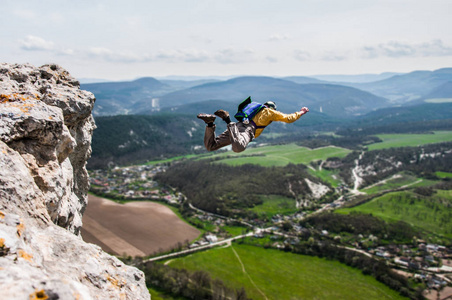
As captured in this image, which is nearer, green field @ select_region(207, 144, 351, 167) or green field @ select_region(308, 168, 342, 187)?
green field @ select_region(308, 168, 342, 187)

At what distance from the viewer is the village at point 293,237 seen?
5916cm

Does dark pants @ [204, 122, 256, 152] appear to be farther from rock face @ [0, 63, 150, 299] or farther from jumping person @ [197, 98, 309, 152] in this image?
rock face @ [0, 63, 150, 299]

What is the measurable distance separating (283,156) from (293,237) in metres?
82.2

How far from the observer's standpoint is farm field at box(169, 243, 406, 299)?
52597 mm

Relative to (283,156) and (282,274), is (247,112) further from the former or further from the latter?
(283,156)

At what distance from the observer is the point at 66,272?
630 centimetres

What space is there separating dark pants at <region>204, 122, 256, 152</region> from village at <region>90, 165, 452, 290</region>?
190 ft

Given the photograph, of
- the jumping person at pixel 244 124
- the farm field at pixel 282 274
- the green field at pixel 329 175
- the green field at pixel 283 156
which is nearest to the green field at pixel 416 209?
the green field at pixel 329 175

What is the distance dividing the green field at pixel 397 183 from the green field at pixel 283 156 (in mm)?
31749

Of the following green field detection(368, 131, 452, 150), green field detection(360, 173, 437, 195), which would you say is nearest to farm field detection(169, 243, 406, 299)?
green field detection(360, 173, 437, 195)

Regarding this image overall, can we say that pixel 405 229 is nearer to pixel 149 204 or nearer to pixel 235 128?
pixel 149 204

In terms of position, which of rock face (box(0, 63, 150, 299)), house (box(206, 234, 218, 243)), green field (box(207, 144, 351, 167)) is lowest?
house (box(206, 234, 218, 243))

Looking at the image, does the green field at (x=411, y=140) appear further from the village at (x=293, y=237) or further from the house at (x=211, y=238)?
the house at (x=211, y=238)

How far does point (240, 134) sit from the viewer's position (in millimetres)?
11516
